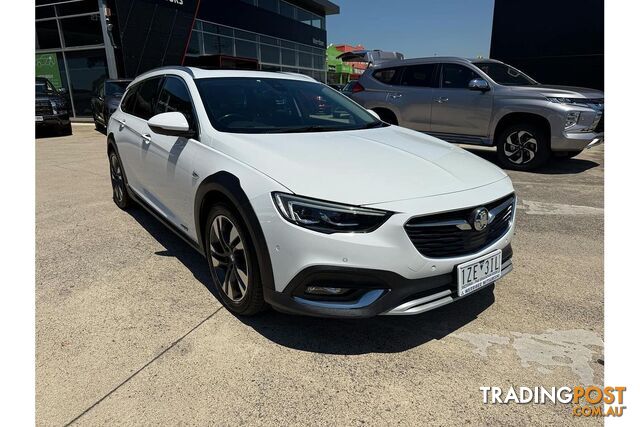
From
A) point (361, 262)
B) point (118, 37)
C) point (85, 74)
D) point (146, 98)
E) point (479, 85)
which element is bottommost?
point (361, 262)

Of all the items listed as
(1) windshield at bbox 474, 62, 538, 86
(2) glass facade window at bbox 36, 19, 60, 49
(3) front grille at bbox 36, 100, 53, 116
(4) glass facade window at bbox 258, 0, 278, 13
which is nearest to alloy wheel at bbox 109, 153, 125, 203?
(1) windshield at bbox 474, 62, 538, 86

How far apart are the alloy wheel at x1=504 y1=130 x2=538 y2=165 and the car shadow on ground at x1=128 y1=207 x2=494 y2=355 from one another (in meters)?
4.89

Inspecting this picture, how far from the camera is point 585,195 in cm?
564

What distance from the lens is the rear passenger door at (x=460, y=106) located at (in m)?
7.36

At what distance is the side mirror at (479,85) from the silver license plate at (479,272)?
5.44 metres

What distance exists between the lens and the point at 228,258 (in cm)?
271

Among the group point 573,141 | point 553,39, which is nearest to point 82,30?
point 573,141

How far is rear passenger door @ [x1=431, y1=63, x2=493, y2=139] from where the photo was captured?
7363mm

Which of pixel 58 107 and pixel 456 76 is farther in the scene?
pixel 58 107

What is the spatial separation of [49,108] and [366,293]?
12599mm

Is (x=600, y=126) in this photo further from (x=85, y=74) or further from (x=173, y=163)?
(x=85, y=74)

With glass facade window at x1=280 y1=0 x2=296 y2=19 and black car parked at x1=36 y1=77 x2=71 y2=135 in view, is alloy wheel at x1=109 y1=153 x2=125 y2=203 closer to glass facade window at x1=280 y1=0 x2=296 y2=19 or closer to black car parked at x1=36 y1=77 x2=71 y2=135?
black car parked at x1=36 y1=77 x2=71 y2=135

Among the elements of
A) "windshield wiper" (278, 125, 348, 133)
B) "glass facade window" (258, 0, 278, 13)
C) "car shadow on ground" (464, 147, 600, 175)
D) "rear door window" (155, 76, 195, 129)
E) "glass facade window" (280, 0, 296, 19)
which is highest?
"glass facade window" (280, 0, 296, 19)

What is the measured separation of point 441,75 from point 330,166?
250 inches
